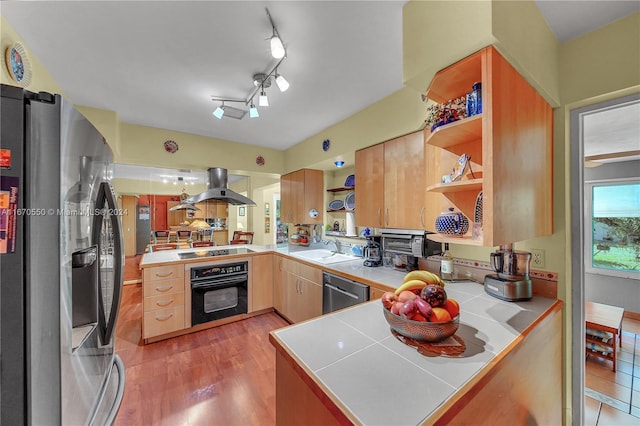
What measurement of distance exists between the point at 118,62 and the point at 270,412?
2.76 metres

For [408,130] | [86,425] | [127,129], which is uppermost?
[127,129]

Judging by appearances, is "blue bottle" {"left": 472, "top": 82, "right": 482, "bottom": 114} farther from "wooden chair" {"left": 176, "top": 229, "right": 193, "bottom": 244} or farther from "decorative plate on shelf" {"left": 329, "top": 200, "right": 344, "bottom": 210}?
"wooden chair" {"left": 176, "top": 229, "right": 193, "bottom": 244}

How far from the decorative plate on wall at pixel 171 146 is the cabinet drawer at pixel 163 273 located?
4.84 feet

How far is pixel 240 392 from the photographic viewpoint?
6.11 ft

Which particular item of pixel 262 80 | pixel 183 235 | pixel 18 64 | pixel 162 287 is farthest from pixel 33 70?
pixel 183 235

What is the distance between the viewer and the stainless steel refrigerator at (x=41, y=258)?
0.61 meters

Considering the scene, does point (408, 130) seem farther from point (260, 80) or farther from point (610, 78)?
point (260, 80)

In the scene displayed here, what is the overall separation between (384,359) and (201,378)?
1936 mm

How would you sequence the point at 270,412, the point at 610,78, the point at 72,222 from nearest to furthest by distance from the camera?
the point at 72,222, the point at 610,78, the point at 270,412

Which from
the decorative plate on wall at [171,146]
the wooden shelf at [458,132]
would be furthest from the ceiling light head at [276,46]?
the decorative plate on wall at [171,146]

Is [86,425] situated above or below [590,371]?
above

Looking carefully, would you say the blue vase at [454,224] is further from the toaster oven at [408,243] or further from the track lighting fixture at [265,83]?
the track lighting fixture at [265,83]

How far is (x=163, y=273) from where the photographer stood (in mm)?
2607

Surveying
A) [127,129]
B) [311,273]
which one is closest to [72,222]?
[311,273]
